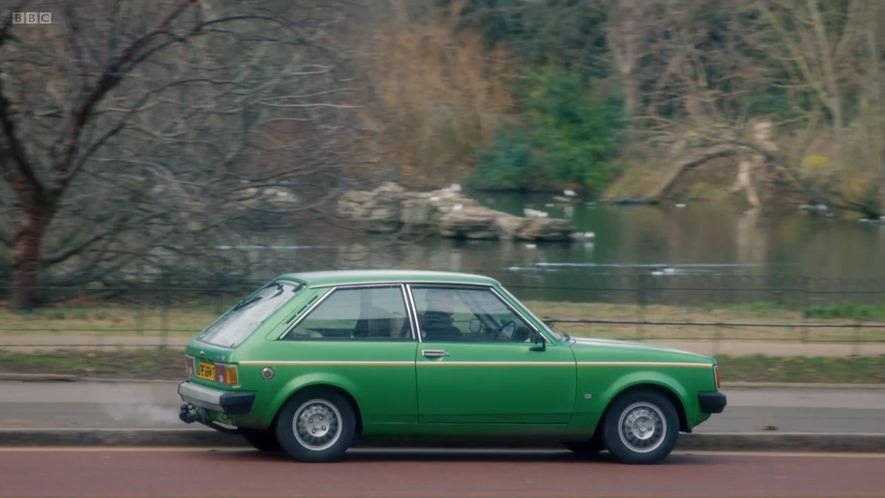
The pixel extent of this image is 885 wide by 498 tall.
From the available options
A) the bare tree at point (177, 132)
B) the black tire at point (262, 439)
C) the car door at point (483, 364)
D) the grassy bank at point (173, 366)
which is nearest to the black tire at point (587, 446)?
the car door at point (483, 364)

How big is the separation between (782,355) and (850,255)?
2107 centimetres

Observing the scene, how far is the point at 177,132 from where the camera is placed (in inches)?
835

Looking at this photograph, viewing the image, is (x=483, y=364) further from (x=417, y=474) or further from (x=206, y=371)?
(x=206, y=371)

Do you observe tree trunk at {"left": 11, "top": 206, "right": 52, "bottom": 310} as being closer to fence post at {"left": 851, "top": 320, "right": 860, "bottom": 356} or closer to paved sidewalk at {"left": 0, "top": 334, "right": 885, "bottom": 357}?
paved sidewalk at {"left": 0, "top": 334, "right": 885, "bottom": 357}

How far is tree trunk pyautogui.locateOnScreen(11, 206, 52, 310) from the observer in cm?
1822

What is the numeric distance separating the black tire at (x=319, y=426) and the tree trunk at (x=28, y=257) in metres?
10.3

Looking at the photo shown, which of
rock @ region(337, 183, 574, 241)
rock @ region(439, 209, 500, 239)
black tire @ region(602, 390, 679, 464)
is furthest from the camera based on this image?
rock @ region(439, 209, 500, 239)

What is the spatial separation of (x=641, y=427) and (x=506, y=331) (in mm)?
1302

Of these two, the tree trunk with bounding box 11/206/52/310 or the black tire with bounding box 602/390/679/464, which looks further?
the tree trunk with bounding box 11/206/52/310

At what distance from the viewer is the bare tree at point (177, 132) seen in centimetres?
1944

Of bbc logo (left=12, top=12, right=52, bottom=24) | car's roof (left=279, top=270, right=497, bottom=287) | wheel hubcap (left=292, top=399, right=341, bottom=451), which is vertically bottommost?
wheel hubcap (left=292, top=399, right=341, bottom=451)

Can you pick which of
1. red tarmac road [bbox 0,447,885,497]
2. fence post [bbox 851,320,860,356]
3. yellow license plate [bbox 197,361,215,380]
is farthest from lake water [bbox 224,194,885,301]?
yellow license plate [bbox 197,361,215,380]

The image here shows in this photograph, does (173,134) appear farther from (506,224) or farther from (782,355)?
(506,224)

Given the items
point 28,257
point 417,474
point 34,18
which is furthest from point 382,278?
point 34,18
